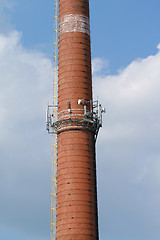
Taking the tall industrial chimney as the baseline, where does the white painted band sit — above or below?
above

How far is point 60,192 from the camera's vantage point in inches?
2260

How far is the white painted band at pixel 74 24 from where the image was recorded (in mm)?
63719

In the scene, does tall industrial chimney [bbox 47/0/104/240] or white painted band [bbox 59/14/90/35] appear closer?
tall industrial chimney [bbox 47/0/104/240]

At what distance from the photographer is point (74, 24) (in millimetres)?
63812

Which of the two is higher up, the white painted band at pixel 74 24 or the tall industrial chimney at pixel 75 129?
the white painted band at pixel 74 24

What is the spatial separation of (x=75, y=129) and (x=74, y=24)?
1477 cm

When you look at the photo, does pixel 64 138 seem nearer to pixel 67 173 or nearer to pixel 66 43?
pixel 67 173

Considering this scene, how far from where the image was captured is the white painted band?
63.7 m

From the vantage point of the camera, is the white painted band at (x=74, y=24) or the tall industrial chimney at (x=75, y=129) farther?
the white painted band at (x=74, y=24)

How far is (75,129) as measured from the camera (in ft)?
195

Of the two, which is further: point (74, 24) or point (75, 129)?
point (74, 24)

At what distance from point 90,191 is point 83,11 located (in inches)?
977

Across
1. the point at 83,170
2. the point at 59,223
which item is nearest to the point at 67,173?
the point at 83,170

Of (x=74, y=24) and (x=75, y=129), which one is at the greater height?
(x=74, y=24)
